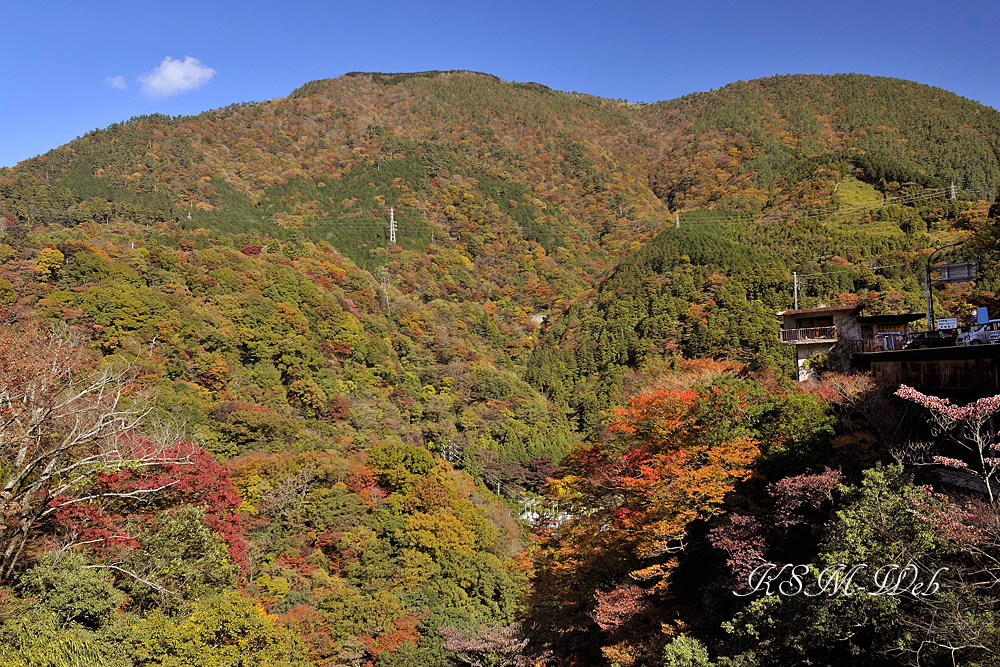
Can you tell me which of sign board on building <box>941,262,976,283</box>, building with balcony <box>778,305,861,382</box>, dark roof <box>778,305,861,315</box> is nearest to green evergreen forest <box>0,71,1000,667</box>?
building with balcony <box>778,305,861,382</box>

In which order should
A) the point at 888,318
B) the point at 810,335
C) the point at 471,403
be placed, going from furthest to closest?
the point at 471,403, the point at 810,335, the point at 888,318

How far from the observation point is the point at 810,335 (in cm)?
2195

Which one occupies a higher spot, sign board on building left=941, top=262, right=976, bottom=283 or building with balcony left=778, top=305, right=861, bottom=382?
sign board on building left=941, top=262, right=976, bottom=283

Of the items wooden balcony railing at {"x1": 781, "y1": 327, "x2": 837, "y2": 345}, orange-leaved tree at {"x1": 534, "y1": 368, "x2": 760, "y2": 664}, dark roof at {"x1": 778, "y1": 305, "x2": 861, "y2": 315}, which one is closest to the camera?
orange-leaved tree at {"x1": 534, "y1": 368, "x2": 760, "y2": 664}

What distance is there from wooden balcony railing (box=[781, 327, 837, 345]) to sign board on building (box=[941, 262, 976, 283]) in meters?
5.79

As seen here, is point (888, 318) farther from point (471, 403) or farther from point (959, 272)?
point (471, 403)

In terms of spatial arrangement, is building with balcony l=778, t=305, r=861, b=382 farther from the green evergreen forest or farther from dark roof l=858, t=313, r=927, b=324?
the green evergreen forest

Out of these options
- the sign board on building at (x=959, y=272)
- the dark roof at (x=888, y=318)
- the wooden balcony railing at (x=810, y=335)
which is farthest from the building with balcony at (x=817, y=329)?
the sign board on building at (x=959, y=272)

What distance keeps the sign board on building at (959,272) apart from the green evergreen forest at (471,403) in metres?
2.85

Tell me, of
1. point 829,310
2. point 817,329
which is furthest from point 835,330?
point 829,310

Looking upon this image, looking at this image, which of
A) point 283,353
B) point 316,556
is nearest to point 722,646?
point 316,556

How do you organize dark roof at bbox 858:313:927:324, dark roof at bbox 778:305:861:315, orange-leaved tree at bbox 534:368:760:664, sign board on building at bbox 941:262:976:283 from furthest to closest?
dark roof at bbox 778:305:861:315 → dark roof at bbox 858:313:927:324 → sign board on building at bbox 941:262:976:283 → orange-leaved tree at bbox 534:368:760:664

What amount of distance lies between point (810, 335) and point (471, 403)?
98.0 ft

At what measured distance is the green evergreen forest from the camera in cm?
989
